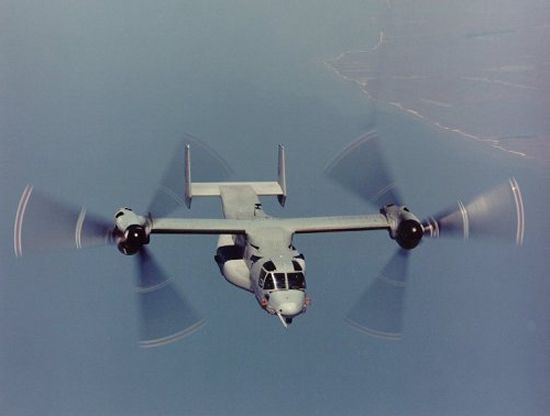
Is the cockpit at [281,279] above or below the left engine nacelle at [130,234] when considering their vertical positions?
below

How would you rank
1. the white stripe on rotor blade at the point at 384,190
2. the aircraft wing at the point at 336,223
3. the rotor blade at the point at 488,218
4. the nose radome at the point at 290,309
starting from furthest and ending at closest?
the white stripe on rotor blade at the point at 384,190 → the aircraft wing at the point at 336,223 → the rotor blade at the point at 488,218 → the nose radome at the point at 290,309

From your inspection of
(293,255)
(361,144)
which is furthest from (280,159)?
(293,255)

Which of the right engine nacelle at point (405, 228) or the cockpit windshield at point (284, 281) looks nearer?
the cockpit windshield at point (284, 281)

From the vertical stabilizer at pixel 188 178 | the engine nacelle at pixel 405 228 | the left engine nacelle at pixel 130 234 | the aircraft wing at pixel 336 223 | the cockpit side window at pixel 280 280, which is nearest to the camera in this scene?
the cockpit side window at pixel 280 280

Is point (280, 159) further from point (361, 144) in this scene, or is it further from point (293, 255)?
point (293, 255)

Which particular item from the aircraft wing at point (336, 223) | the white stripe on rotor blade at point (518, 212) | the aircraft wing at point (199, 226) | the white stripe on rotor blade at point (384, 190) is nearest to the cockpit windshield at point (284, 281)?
the aircraft wing at point (199, 226)

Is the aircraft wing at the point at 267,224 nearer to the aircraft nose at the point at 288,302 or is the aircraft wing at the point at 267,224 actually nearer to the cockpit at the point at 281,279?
the cockpit at the point at 281,279

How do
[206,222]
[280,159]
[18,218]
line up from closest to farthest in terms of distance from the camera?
[18,218] → [206,222] → [280,159]
